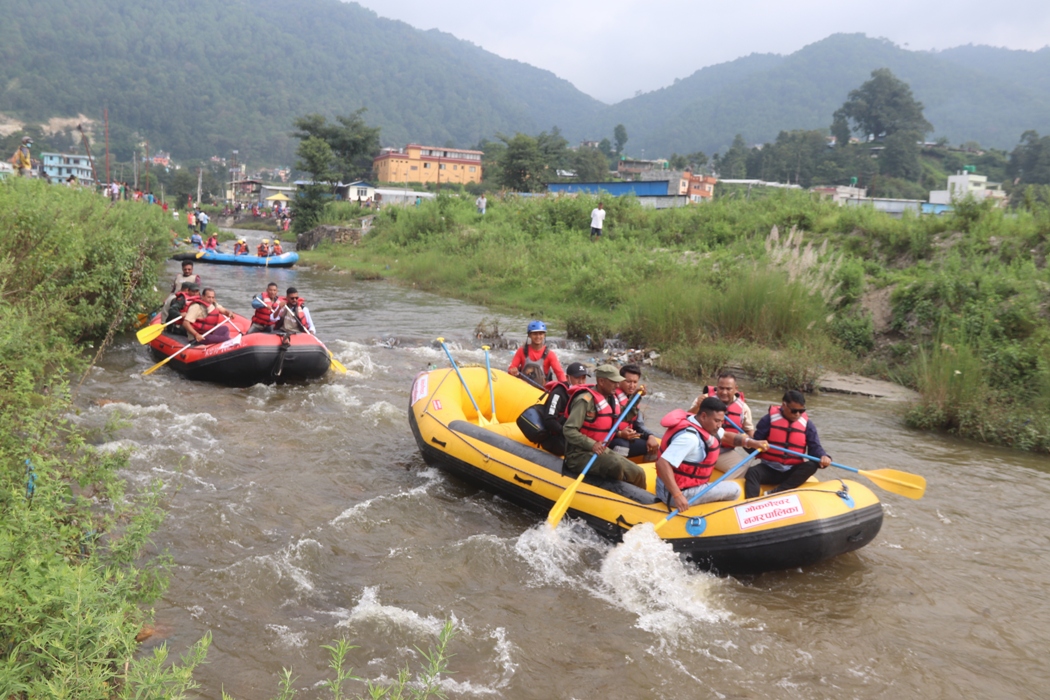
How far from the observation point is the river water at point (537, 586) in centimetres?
413

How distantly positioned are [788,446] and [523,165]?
3529 centimetres

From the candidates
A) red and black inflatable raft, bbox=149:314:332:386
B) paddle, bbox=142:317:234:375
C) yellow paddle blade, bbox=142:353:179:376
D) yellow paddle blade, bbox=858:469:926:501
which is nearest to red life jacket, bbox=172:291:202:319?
paddle, bbox=142:317:234:375

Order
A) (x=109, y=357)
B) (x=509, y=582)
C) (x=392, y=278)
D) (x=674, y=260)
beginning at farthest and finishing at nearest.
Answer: (x=392, y=278), (x=674, y=260), (x=109, y=357), (x=509, y=582)

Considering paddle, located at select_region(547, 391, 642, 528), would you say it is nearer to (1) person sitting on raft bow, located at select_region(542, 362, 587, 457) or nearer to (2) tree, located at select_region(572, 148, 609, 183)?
(1) person sitting on raft bow, located at select_region(542, 362, 587, 457)

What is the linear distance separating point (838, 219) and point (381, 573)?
46.7ft

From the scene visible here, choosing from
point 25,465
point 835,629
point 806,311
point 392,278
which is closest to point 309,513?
point 25,465

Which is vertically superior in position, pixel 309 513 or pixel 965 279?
pixel 965 279

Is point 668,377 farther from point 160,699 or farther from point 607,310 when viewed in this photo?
point 160,699

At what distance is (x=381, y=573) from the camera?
5.02 meters

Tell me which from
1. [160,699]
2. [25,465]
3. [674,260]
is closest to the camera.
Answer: [160,699]

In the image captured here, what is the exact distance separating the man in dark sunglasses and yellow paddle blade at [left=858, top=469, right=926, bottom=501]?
1.38 feet

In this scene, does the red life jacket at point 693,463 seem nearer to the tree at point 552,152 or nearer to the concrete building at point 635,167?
the tree at point 552,152

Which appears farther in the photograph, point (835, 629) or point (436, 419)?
point (436, 419)

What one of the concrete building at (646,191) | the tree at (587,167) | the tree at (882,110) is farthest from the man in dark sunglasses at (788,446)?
the tree at (882,110)
